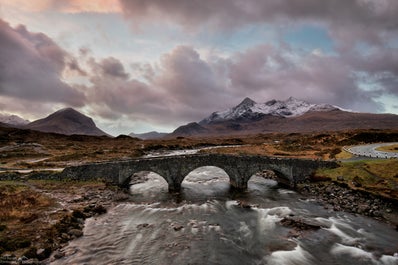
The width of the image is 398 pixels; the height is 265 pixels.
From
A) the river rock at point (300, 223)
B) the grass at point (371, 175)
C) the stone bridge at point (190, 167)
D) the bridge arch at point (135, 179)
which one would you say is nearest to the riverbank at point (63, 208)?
the river rock at point (300, 223)

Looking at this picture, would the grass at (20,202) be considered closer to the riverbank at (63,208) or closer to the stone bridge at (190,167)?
the riverbank at (63,208)

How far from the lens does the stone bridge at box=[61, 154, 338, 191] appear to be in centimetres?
4072

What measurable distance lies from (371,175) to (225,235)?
981 inches

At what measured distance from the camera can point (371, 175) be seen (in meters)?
38.5

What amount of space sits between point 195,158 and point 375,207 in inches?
908

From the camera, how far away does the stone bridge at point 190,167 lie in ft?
134

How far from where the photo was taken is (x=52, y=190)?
37094mm

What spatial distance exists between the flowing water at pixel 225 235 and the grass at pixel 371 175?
6.96m

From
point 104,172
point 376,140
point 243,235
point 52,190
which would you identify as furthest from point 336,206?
point 376,140

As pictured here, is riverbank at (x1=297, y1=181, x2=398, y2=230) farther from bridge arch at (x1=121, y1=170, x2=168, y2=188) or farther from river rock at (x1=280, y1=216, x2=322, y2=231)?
bridge arch at (x1=121, y1=170, x2=168, y2=188)

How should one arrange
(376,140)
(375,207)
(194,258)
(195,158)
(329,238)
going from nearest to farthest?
(194,258) < (329,238) < (375,207) < (195,158) < (376,140)

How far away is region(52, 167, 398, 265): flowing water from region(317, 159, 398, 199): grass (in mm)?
6965

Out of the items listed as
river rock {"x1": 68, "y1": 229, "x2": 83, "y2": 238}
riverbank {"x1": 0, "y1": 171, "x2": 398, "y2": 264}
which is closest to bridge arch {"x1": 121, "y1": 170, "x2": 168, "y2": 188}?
riverbank {"x1": 0, "y1": 171, "x2": 398, "y2": 264}

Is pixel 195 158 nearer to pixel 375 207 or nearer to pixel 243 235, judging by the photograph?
pixel 243 235
